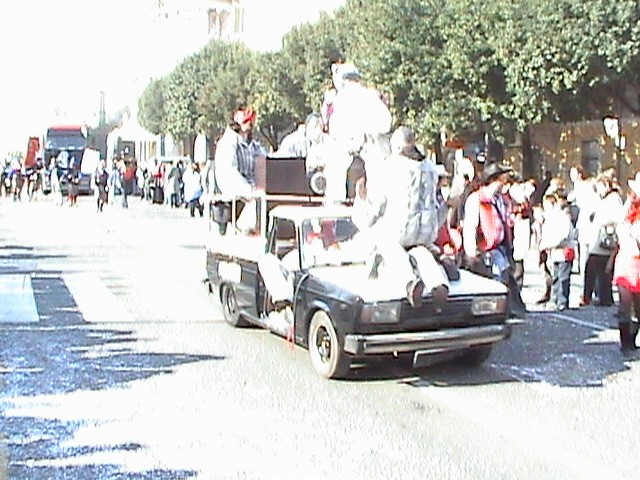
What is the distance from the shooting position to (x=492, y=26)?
3048 cm

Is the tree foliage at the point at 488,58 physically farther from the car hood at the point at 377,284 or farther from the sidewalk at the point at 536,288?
the car hood at the point at 377,284

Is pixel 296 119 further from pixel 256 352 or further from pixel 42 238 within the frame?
pixel 256 352

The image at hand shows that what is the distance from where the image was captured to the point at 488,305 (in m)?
9.13

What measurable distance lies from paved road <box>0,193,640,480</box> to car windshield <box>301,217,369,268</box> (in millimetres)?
911

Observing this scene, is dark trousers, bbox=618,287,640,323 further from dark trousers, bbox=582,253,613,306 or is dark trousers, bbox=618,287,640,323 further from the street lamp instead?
the street lamp

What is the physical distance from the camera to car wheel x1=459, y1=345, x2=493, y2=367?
965cm

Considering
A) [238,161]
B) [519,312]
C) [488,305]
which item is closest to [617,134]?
[519,312]

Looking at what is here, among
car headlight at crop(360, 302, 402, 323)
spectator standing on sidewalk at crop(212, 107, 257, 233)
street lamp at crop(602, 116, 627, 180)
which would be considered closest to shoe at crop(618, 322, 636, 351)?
car headlight at crop(360, 302, 402, 323)

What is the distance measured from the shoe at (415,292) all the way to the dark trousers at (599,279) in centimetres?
518

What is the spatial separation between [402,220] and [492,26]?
22580mm

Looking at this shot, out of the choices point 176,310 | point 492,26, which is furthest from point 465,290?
point 492,26

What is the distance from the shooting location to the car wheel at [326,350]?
8.88 metres

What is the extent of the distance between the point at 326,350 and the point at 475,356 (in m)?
1.40

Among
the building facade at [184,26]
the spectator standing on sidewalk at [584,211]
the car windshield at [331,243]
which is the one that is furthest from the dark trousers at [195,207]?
the building facade at [184,26]
